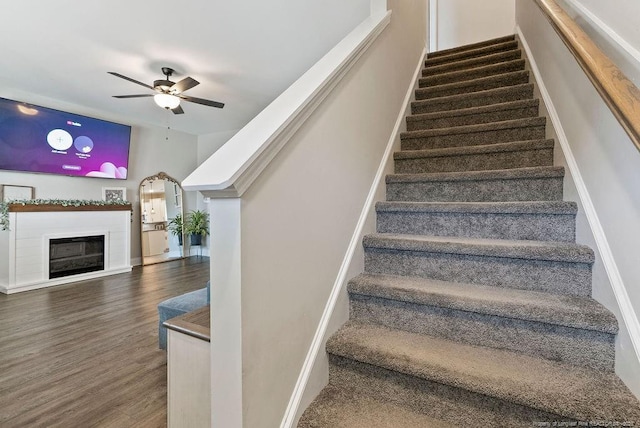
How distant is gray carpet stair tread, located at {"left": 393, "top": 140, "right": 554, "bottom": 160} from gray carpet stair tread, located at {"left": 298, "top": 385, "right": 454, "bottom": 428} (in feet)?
4.63

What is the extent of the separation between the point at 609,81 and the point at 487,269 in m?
0.75

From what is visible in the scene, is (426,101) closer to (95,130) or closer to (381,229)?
(381,229)

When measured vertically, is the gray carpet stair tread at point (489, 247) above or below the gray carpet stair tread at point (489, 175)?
below

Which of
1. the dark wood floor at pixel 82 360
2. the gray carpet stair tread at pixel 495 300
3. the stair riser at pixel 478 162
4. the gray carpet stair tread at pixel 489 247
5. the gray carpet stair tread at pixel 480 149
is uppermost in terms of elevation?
the gray carpet stair tread at pixel 480 149

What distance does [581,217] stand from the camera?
1.18 metres

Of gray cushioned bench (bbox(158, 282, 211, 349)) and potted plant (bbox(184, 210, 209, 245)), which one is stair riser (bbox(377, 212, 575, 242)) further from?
potted plant (bbox(184, 210, 209, 245))

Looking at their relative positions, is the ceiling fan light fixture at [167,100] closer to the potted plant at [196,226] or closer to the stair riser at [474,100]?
the stair riser at [474,100]

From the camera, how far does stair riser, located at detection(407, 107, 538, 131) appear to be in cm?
191

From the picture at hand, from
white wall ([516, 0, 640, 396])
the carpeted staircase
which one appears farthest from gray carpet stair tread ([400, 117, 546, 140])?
white wall ([516, 0, 640, 396])

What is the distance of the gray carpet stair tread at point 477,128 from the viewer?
1.75 m

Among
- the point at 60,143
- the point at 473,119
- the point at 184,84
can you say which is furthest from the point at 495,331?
the point at 60,143

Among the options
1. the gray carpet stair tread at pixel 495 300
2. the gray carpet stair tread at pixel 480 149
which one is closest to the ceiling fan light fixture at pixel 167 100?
the gray carpet stair tread at pixel 480 149

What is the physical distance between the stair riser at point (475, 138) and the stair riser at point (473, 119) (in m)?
0.20

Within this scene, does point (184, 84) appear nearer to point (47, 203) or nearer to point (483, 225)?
point (47, 203)
